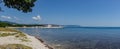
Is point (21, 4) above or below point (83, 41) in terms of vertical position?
above

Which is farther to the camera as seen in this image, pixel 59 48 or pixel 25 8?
pixel 59 48

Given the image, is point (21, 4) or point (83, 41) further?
point (83, 41)

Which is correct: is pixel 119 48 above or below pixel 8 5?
below

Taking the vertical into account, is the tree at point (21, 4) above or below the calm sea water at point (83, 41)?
above

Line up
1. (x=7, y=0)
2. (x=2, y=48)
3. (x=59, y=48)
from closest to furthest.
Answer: (x=7, y=0) < (x=2, y=48) < (x=59, y=48)

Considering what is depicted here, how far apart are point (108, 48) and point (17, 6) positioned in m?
24.9

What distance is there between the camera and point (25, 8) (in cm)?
1748

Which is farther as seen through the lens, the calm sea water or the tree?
the calm sea water

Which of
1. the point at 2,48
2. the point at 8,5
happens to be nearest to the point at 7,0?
the point at 8,5

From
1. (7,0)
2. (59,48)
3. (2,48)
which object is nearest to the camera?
→ (7,0)

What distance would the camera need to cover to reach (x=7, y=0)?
55.3 ft

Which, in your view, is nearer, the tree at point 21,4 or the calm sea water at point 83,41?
the tree at point 21,4

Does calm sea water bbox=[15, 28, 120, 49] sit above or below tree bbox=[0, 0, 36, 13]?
below

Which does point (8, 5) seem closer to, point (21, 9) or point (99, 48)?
point (21, 9)
